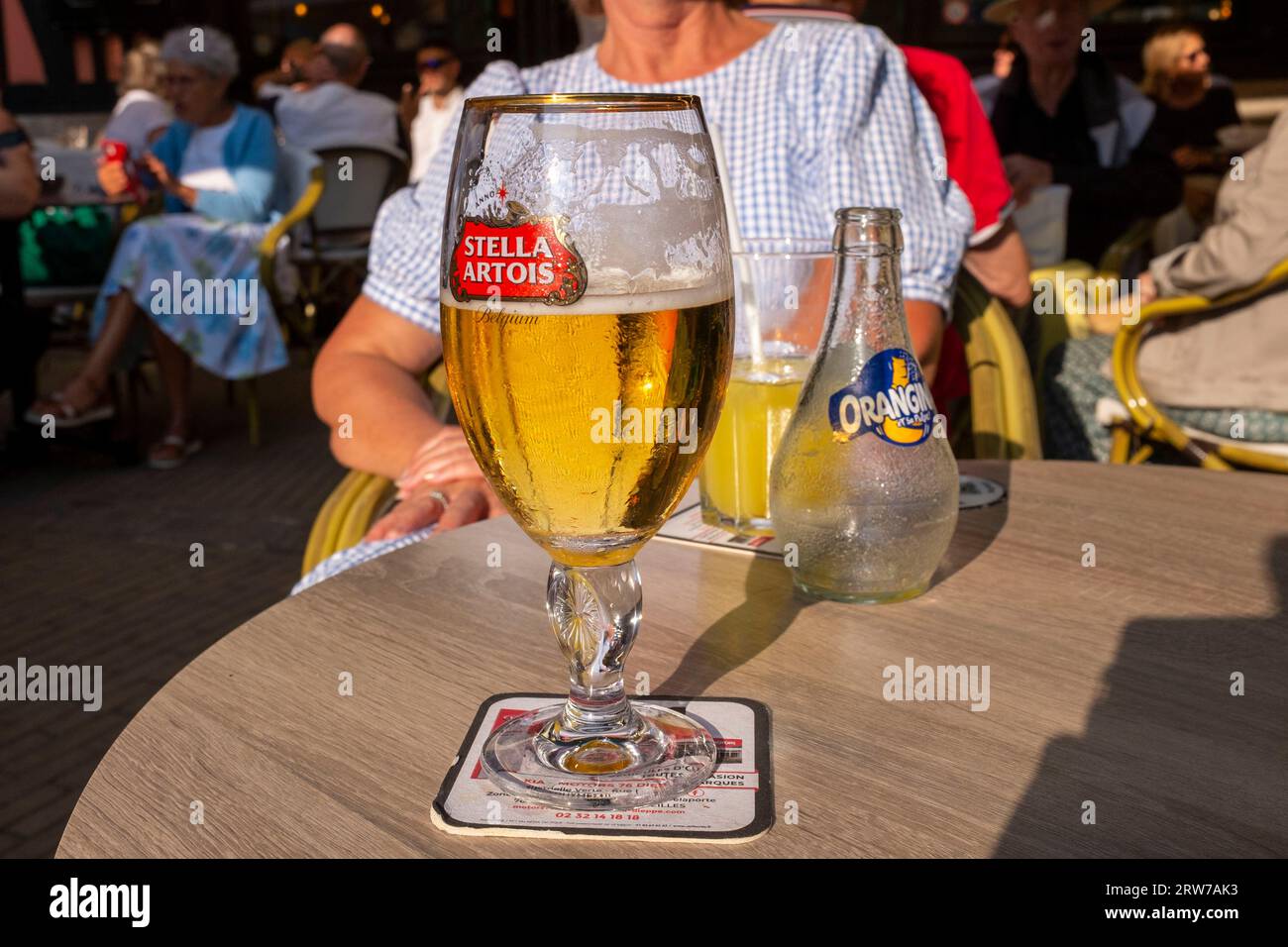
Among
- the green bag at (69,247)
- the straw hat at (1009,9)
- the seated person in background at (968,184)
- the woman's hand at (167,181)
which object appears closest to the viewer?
the seated person in background at (968,184)

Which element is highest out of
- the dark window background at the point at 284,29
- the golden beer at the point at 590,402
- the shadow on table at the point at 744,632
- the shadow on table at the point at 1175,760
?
the dark window background at the point at 284,29

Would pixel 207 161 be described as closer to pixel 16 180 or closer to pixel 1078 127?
pixel 16 180

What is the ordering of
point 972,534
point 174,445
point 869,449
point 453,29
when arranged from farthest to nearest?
point 453,29, point 174,445, point 972,534, point 869,449

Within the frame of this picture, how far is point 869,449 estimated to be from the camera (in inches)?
30.3

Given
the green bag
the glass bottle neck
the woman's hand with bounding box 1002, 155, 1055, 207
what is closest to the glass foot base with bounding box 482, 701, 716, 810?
the glass bottle neck

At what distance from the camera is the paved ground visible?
8.76 ft

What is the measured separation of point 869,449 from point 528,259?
316 mm

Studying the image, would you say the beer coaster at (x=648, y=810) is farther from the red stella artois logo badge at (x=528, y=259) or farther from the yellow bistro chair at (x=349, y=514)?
the yellow bistro chair at (x=349, y=514)

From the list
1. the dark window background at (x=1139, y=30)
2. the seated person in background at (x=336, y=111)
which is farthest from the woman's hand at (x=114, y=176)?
the dark window background at (x=1139, y=30)

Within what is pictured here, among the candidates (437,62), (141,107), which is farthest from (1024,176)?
(437,62)

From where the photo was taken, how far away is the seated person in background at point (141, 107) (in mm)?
7074

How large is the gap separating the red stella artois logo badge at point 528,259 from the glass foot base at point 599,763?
0.22 meters

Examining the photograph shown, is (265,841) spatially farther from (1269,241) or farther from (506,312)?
(1269,241)
